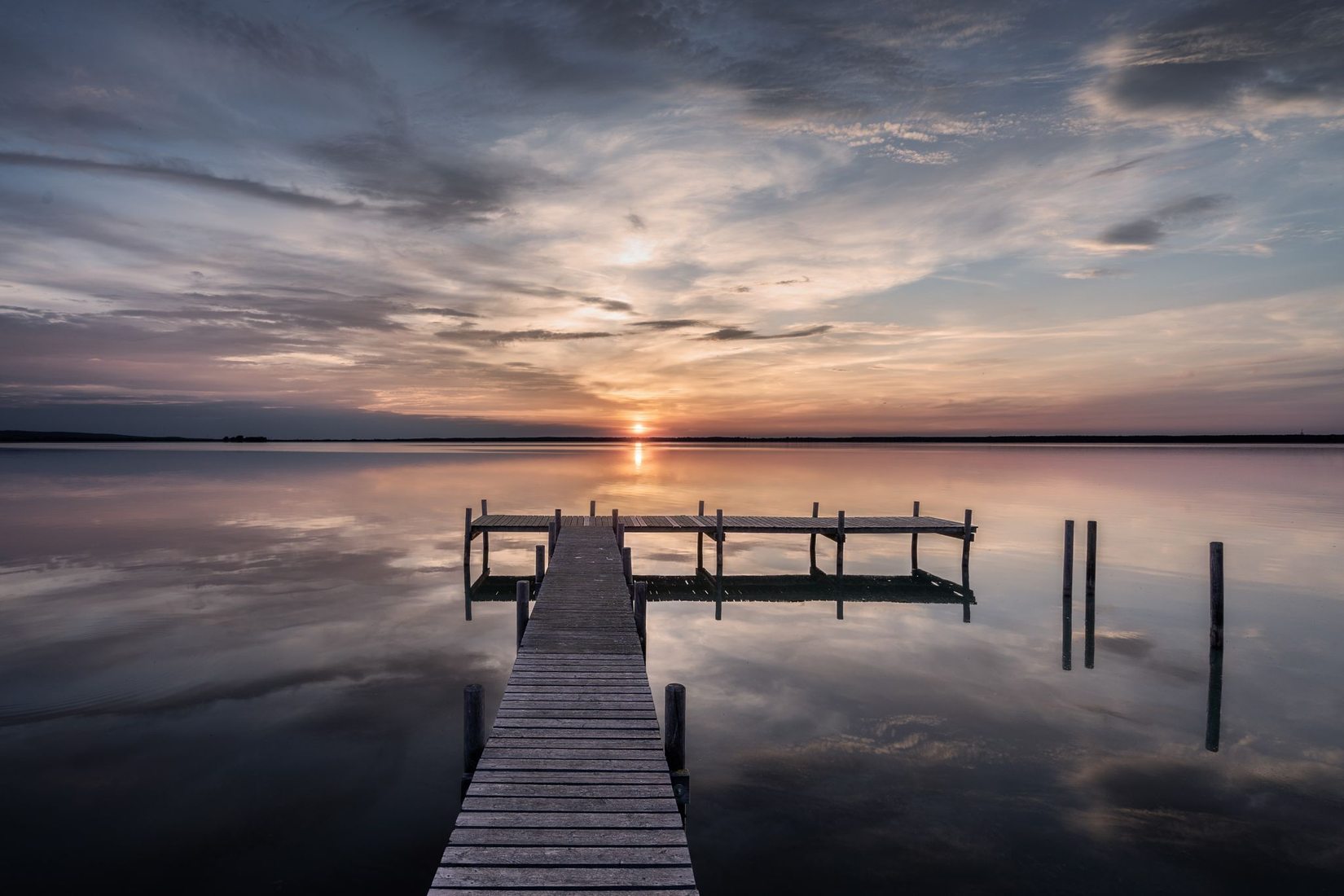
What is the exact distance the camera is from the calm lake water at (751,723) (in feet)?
27.5

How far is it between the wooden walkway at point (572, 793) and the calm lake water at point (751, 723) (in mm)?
1778

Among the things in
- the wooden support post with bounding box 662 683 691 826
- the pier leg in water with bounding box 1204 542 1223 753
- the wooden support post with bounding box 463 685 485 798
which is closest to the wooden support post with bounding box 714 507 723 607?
the pier leg in water with bounding box 1204 542 1223 753

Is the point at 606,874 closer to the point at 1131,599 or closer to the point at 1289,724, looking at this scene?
the point at 1289,724

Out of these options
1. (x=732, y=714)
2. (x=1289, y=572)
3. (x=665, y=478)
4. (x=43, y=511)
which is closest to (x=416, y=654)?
(x=732, y=714)

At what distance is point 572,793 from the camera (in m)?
6.84

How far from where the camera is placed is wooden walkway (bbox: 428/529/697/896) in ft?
18.2

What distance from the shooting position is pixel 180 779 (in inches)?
389

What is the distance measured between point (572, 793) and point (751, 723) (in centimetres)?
619

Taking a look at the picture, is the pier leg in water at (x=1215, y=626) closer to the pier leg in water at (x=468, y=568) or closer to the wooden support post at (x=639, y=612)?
the wooden support post at (x=639, y=612)

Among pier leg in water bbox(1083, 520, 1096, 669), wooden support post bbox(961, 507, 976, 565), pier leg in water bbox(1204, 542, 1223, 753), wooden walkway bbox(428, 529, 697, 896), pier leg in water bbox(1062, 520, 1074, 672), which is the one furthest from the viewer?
wooden support post bbox(961, 507, 976, 565)

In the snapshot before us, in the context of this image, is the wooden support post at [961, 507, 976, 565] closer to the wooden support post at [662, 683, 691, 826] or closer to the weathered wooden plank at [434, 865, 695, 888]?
the wooden support post at [662, 683, 691, 826]

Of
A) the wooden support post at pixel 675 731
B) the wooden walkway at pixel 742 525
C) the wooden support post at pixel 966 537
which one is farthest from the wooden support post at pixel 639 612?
the wooden support post at pixel 966 537

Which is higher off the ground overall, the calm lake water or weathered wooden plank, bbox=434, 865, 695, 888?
weathered wooden plank, bbox=434, 865, 695, 888

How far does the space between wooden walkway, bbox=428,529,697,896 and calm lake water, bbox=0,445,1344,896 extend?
178 centimetres
